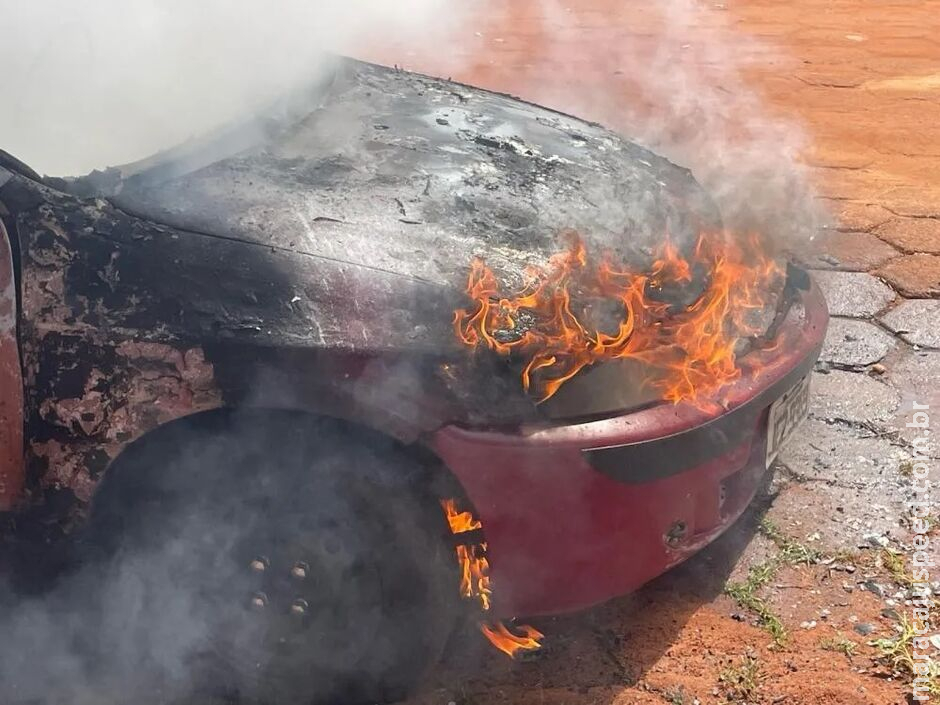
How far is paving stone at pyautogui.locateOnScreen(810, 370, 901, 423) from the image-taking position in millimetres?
3635

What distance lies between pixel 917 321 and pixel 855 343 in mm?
405

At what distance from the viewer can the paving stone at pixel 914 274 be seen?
4496mm

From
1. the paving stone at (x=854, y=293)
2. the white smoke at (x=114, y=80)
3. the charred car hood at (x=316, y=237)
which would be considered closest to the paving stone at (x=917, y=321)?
the paving stone at (x=854, y=293)

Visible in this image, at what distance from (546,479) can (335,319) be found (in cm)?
64

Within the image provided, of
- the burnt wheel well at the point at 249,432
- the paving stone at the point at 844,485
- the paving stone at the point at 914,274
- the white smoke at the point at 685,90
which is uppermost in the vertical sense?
the burnt wheel well at the point at 249,432

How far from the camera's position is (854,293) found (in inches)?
176

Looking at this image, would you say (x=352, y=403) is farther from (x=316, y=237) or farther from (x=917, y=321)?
(x=917, y=321)

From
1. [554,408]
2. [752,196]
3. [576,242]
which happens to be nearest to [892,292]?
[752,196]

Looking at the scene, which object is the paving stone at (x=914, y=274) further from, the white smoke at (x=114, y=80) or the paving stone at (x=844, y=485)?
the white smoke at (x=114, y=80)

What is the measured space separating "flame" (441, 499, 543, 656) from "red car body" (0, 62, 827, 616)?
34 mm

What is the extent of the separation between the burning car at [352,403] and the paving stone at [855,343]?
157 centimetres

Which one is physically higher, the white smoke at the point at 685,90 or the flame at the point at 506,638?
the white smoke at the point at 685,90

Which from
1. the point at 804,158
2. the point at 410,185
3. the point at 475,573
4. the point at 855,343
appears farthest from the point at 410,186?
the point at 804,158

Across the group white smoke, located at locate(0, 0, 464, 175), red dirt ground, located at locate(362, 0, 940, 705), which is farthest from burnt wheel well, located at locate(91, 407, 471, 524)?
white smoke, located at locate(0, 0, 464, 175)
